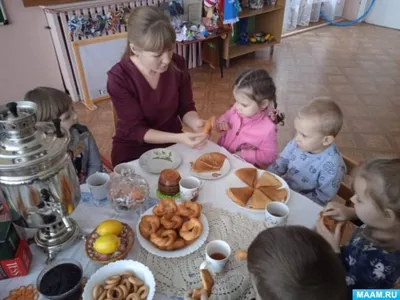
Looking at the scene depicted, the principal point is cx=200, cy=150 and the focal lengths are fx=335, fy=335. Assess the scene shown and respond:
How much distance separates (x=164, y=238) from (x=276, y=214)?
15.0 inches

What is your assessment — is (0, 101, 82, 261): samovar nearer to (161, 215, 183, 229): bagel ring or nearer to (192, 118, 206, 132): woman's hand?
(161, 215, 183, 229): bagel ring

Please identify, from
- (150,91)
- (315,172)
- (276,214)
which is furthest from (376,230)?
(150,91)

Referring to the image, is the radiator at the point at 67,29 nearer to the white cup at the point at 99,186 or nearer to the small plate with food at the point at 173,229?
the white cup at the point at 99,186

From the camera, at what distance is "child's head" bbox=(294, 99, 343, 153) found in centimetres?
148

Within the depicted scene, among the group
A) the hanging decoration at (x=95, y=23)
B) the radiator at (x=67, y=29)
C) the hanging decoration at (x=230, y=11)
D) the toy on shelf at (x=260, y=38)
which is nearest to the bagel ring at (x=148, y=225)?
the hanging decoration at (x=95, y=23)

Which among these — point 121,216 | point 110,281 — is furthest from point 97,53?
point 110,281

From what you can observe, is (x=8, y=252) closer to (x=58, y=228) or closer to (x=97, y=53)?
(x=58, y=228)

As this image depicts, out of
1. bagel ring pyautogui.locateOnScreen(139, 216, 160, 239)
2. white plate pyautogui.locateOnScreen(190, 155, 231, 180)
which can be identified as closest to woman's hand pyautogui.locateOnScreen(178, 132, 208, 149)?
white plate pyautogui.locateOnScreen(190, 155, 231, 180)

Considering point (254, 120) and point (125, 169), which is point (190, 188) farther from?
point (254, 120)

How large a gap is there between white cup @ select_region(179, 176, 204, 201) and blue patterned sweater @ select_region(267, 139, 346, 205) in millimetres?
559

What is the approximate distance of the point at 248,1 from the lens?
441 cm

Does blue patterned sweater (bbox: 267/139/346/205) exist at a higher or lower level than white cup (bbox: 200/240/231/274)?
lower

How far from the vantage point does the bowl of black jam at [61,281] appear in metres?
0.86

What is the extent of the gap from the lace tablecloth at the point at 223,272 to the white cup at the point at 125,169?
34 centimetres
